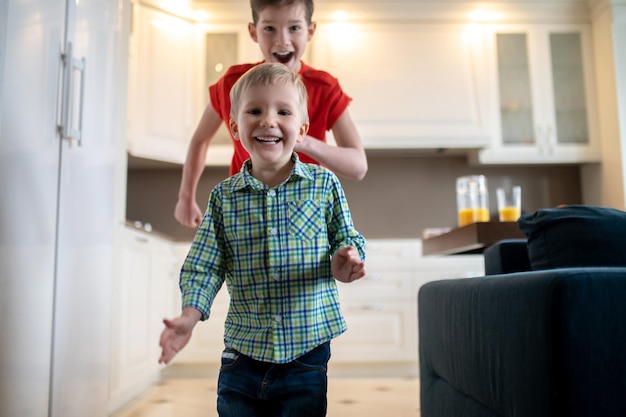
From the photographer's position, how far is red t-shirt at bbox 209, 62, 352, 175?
3.99ft

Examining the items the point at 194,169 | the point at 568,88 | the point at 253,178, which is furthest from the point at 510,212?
the point at 253,178

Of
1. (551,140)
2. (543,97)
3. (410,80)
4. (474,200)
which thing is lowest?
(474,200)

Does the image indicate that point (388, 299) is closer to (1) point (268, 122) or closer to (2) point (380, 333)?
(2) point (380, 333)

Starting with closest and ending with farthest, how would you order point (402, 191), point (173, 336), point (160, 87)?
A: point (173, 336) → point (160, 87) → point (402, 191)

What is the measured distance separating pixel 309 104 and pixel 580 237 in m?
0.56

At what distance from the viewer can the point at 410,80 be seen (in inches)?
149

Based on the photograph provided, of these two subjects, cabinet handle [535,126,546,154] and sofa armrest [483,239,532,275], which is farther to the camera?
cabinet handle [535,126,546,154]

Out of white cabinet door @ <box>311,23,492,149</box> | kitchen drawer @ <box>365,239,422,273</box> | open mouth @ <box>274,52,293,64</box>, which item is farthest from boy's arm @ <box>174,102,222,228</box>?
white cabinet door @ <box>311,23,492,149</box>

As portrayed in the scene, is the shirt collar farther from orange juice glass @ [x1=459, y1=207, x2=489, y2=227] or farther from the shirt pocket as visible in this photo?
orange juice glass @ [x1=459, y1=207, x2=489, y2=227]

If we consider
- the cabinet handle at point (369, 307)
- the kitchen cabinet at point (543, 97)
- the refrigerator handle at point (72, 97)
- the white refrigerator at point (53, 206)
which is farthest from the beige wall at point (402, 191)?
the refrigerator handle at point (72, 97)

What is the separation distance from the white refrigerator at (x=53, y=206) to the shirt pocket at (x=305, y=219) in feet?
2.35

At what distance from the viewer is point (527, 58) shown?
3.89 m

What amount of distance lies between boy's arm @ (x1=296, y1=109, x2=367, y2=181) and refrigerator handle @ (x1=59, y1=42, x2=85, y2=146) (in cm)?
68

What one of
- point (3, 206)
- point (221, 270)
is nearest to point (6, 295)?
point (3, 206)
